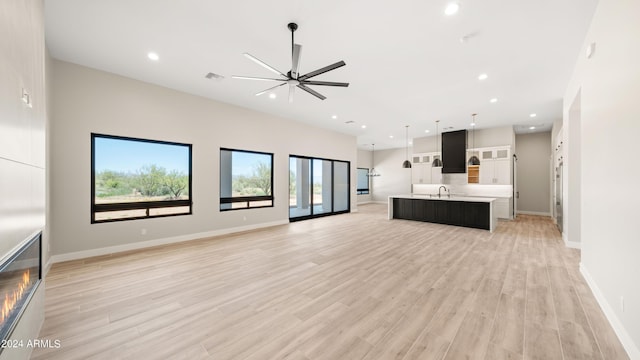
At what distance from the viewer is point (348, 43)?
3.62 meters

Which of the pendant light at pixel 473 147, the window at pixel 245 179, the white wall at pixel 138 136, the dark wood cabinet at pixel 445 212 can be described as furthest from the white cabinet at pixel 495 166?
the window at pixel 245 179

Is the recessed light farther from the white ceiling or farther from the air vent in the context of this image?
the air vent

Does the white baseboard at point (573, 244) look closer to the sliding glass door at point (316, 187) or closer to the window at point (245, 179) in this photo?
the sliding glass door at point (316, 187)

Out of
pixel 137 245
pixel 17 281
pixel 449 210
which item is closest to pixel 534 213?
pixel 449 210

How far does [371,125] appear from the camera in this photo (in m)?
9.01

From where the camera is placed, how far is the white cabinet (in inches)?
346

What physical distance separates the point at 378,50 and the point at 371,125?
530 centimetres

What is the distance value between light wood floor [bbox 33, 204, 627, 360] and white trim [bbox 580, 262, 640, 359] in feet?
0.20

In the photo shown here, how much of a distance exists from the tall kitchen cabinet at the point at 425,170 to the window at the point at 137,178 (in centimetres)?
951

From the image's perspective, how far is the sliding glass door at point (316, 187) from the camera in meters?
8.45

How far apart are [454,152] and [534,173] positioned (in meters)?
3.44

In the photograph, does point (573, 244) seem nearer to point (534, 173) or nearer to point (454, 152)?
point (454, 152)

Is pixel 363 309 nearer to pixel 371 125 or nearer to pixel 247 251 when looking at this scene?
pixel 247 251

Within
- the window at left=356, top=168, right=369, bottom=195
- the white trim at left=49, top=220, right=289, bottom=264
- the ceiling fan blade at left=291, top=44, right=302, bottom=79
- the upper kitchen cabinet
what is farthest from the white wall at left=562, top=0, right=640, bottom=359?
the window at left=356, top=168, right=369, bottom=195
